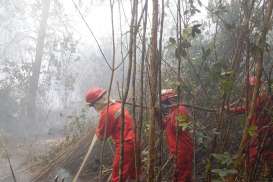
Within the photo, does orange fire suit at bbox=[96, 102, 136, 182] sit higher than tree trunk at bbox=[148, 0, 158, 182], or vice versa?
tree trunk at bbox=[148, 0, 158, 182]

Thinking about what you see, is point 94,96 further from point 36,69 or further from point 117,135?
point 36,69

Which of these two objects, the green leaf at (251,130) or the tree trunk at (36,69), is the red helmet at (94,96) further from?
the tree trunk at (36,69)

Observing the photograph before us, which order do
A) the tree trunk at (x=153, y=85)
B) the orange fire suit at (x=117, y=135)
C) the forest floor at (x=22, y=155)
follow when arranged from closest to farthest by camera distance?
the tree trunk at (x=153, y=85) < the orange fire suit at (x=117, y=135) < the forest floor at (x=22, y=155)

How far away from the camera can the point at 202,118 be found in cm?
488

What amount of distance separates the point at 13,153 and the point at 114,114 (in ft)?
24.2

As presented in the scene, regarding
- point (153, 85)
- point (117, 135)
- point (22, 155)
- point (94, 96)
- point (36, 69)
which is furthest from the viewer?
point (36, 69)

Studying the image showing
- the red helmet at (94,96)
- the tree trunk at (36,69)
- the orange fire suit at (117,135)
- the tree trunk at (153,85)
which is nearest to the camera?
the tree trunk at (153,85)

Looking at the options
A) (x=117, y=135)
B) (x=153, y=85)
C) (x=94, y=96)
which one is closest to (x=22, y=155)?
(x=94, y=96)

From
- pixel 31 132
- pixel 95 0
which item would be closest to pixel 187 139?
pixel 31 132

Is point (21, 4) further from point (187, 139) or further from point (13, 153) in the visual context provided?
point (187, 139)

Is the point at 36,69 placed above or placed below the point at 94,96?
above

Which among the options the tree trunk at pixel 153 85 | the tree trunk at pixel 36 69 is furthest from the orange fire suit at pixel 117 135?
the tree trunk at pixel 36 69

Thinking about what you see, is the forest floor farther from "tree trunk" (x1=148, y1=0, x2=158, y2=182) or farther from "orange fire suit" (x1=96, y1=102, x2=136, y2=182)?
"tree trunk" (x1=148, y1=0, x2=158, y2=182)

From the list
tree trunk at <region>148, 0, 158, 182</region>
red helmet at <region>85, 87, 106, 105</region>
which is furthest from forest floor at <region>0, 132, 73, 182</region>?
tree trunk at <region>148, 0, 158, 182</region>
